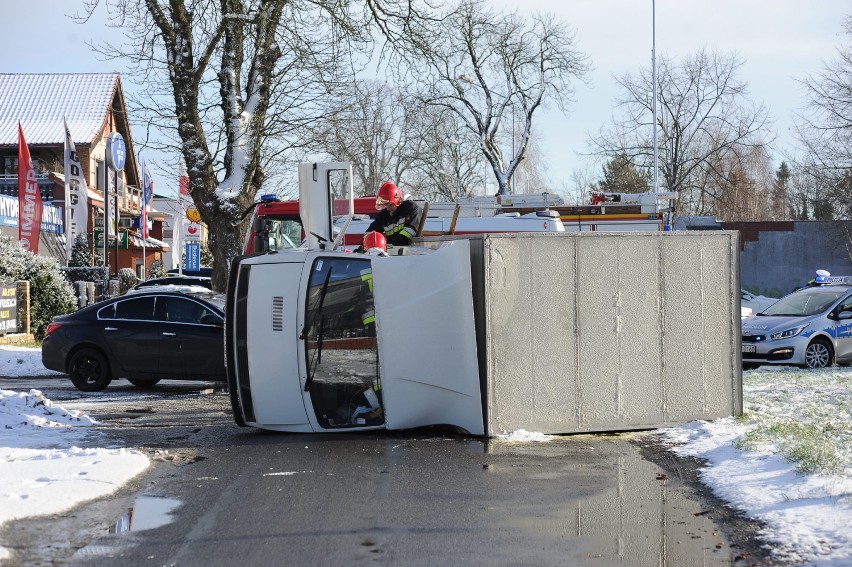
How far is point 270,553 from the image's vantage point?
607cm

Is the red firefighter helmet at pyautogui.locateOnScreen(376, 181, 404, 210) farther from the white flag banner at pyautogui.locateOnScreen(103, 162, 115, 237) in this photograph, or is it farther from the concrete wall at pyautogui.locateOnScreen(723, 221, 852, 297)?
the concrete wall at pyautogui.locateOnScreen(723, 221, 852, 297)

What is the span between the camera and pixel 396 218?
12.6 metres

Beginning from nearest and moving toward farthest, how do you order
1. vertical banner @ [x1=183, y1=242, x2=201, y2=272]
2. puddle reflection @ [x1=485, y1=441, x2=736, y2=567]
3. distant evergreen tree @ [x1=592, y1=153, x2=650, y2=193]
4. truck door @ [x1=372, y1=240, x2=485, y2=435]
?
puddle reflection @ [x1=485, y1=441, x2=736, y2=567], truck door @ [x1=372, y1=240, x2=485, y2=435], vertical banner @ [x1=183, y1=242, x2=201, y2=272], distant evergreen tree @ [x1=592, y1=153, x2=650, y2=193]

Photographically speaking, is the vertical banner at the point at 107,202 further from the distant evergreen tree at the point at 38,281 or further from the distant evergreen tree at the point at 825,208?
the distant evergreen tree at the point at 825,208

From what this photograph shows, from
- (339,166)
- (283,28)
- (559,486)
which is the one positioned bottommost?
(559,486)

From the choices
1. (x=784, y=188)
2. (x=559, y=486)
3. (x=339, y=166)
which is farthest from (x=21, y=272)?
(x=784, y=188)

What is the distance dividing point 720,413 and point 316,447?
14.3 feet

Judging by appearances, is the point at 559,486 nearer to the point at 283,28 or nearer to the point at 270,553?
the point at 270,553

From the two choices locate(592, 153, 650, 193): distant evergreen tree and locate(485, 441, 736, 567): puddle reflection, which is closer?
locate(485, 441, 736, 567): puddle reflection

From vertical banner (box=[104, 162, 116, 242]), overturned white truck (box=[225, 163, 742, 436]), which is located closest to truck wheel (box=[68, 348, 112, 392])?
overturned white truck (box=[225, 163, 742, 436])

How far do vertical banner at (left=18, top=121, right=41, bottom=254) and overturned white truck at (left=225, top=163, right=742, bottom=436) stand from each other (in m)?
22.0

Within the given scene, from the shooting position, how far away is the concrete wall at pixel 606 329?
1028 centimetres

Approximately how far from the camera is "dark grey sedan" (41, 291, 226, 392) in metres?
15.4

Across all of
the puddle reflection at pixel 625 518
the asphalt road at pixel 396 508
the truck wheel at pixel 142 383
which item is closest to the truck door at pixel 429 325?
the asphalt road at pixel 396 508
